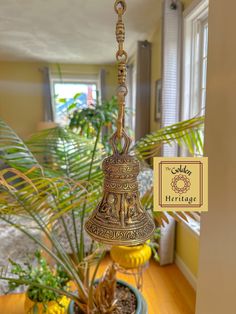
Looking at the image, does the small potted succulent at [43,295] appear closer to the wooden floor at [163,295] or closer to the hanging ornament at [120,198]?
the wooden floor at [163,295]

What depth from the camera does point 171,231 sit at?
2080 millimetres

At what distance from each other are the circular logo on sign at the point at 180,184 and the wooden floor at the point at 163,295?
1376 millimetres

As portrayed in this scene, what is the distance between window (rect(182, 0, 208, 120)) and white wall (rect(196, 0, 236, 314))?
1.25 meters

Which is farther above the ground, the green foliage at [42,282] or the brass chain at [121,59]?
the brass chain at [121,59]

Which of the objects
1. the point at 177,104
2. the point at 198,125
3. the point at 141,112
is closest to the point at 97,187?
the point at 198,125

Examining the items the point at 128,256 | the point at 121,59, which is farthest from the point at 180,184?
the point at 128,256

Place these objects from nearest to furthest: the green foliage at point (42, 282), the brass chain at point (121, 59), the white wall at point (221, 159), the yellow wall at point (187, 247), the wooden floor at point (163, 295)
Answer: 1. the brass chain at point (121, 59)
2. the white wall at point (221, 159)
3. the green foliage at point (42, 282)
4. the wooden floor at point (163, 295)
5. the yellow wall at point (187, 247)

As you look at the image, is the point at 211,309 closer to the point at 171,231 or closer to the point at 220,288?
the point at 220,288

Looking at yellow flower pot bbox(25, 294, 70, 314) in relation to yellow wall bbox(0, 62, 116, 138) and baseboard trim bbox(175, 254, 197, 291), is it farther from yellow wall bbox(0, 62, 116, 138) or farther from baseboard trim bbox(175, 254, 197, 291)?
yellow wall bbox(0, 62, 116, 138)

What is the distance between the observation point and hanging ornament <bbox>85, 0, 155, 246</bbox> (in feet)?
1.49

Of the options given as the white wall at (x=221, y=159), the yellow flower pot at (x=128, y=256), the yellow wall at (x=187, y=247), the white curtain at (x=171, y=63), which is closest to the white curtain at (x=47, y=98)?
the white curtain at (x=171, y=63)

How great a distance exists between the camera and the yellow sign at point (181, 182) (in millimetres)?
A: 566

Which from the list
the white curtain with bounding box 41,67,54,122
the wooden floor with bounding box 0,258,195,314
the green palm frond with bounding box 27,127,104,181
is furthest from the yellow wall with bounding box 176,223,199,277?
the white curtain with bounding box 41,67,54,122

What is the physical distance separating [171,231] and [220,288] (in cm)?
150
